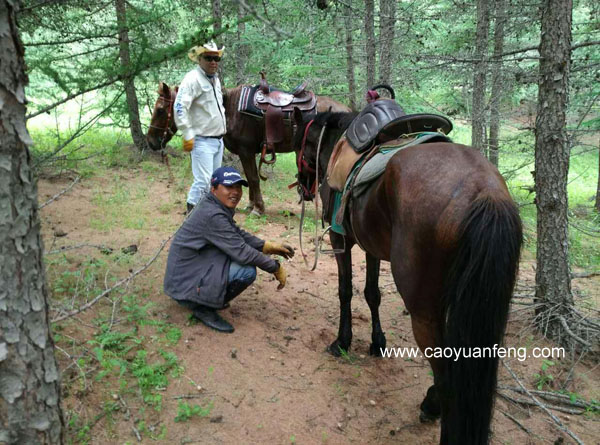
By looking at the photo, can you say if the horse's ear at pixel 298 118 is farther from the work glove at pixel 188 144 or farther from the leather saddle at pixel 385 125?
the work glove at pixel 188 144

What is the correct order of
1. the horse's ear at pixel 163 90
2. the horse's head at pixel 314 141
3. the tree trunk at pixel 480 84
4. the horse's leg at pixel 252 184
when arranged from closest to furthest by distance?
1. the horse's head at pixel 314 141
2. the horse's ear at pixel 163 90
3. the horse's leg at pixel 252 184
4. the tree trunk at pixel 480 84

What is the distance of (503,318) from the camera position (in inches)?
90.0

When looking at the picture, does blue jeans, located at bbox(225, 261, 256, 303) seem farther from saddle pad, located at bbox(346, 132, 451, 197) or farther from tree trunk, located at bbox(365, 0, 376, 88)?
tree trunk, located at bbox(365, 0, 376, 88)

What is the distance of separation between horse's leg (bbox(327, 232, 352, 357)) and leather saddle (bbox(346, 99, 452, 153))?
100 centimetres

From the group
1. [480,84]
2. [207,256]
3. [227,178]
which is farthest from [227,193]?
[480,84]

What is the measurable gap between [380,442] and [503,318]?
1467mm

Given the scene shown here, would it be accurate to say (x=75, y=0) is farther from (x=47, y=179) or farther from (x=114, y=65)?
(x=114, y=65)

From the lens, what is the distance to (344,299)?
422 centimetres

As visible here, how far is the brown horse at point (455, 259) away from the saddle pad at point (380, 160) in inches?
4.0

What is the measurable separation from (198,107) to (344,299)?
139 inches

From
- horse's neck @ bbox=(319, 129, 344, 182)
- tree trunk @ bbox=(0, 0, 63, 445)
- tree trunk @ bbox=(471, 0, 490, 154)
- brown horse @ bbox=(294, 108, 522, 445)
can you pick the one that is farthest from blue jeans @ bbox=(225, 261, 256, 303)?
tree trunk @ bbox=(471, 0, 490, 154)

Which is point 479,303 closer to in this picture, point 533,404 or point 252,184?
point 533,404

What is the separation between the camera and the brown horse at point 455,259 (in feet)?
7.24

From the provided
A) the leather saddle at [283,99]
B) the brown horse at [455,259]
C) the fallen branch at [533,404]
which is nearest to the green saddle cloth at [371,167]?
the brown horse at [455,259]
